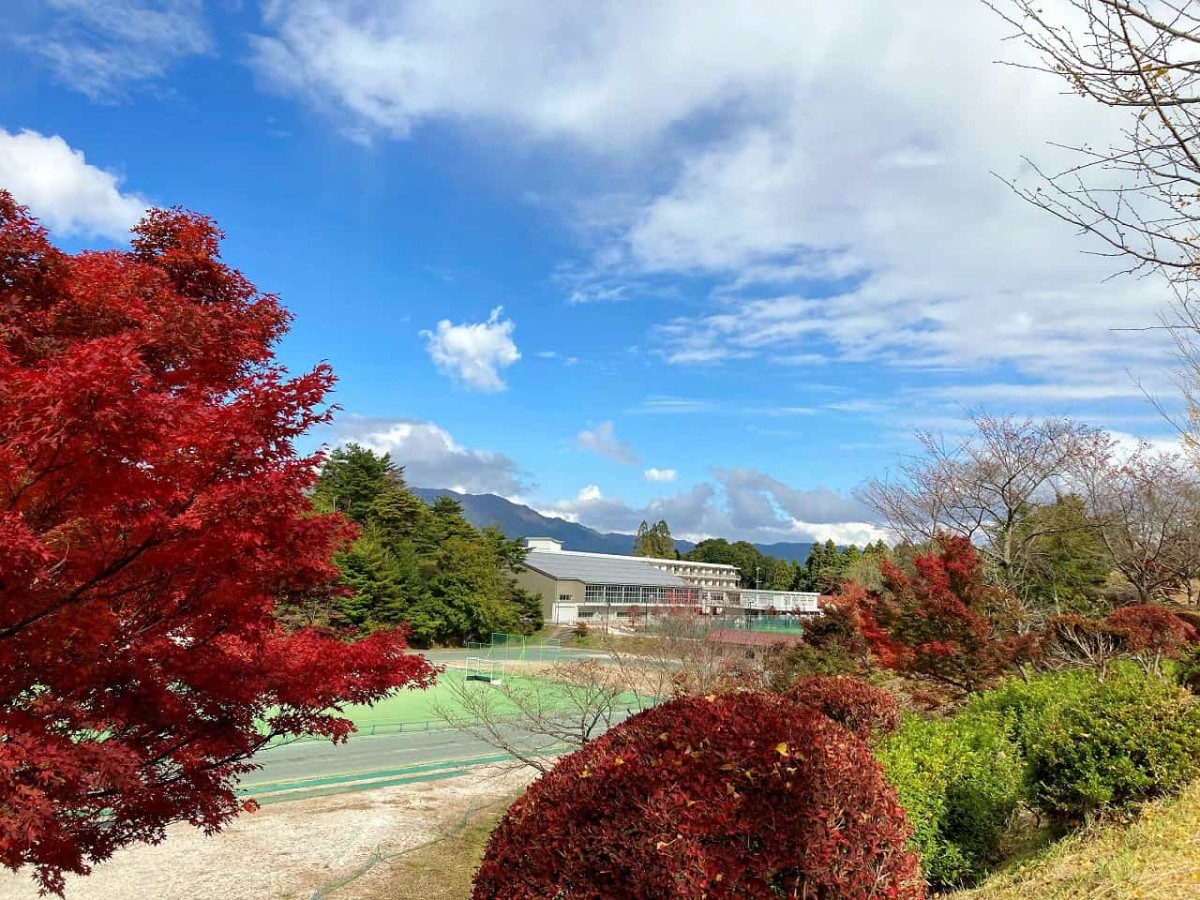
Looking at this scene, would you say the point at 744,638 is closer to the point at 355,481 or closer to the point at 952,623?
the point at 952,623

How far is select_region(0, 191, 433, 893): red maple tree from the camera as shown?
3051 mm

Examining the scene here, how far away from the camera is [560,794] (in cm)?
319

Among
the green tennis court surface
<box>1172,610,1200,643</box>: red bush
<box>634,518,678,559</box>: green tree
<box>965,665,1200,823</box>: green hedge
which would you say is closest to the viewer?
<box>965,665,1200,823</box>: green hedge

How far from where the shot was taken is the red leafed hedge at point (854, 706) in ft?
20.4

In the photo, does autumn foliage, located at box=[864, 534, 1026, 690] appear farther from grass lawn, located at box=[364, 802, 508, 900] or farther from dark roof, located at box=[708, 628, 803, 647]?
grass lawn, located at box=[364, 802, 508, 900]

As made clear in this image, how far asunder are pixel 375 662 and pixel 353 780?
1169cm

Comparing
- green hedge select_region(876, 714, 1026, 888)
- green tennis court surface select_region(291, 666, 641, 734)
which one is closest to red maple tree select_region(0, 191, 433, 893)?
green hedge select_region(876, 714, 1026, 888)

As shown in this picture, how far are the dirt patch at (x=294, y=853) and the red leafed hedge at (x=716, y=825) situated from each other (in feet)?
24.6

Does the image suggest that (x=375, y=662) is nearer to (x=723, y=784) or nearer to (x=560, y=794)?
(x=560, y=794)

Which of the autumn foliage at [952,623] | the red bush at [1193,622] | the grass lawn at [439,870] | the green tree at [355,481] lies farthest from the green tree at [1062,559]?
the green tree at [355,481]

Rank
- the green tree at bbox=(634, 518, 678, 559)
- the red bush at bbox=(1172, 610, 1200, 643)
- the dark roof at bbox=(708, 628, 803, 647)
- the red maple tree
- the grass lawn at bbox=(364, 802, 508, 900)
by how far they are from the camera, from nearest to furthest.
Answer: the red maple tree, the grass lawn at bbox=(364, 802, 508, 900), the red bush at bbox=(1172, 610, 1200, 643), the dark roof at bbox=(708, 628, 803, 647), the green tree at bbox=(634, 518, 678, 559)

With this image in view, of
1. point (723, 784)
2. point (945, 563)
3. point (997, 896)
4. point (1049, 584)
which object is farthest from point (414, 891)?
point (1049, 584)

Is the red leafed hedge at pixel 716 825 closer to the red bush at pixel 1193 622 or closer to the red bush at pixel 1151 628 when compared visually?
the red bush at pixel 1151 628

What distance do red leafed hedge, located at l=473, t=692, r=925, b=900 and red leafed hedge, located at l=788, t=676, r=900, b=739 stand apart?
3.21 metres
